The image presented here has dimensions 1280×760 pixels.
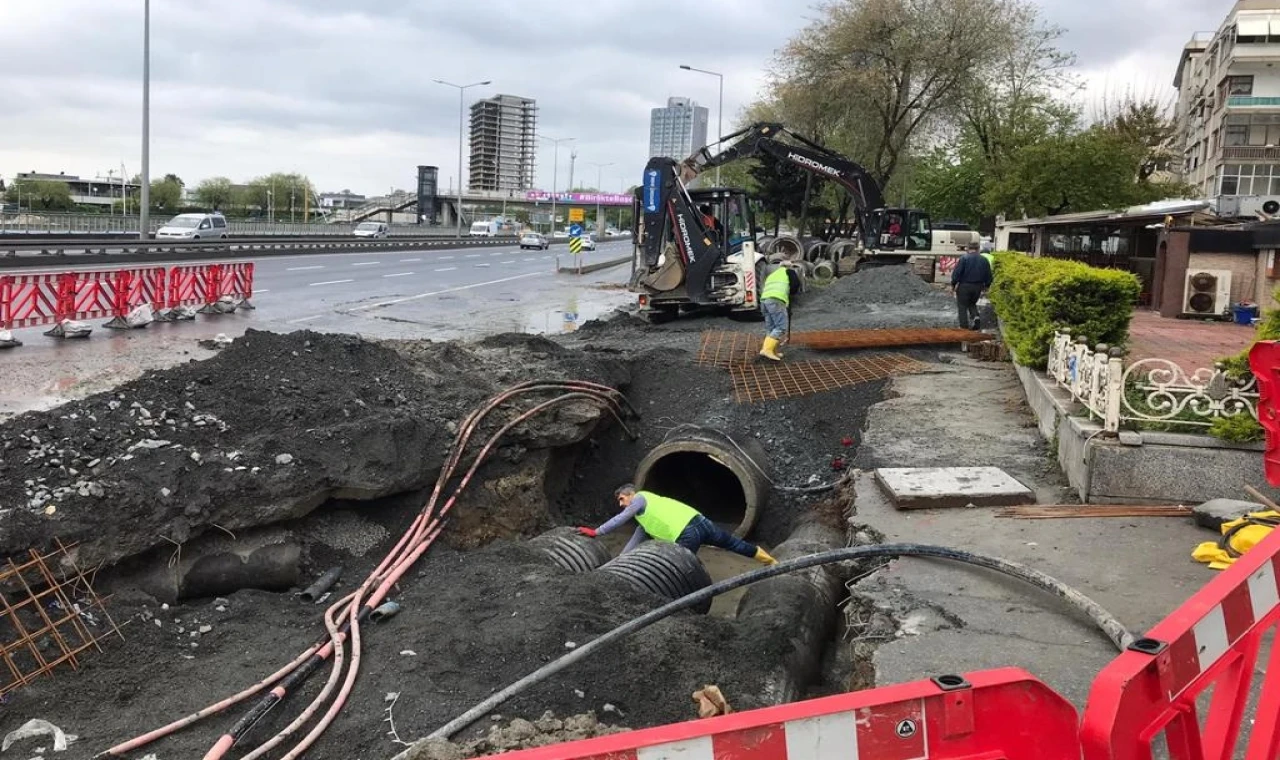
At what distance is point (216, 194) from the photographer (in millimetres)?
98312

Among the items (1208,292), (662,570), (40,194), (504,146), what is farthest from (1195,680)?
(504,146)

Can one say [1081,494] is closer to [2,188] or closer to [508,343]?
[508,343]

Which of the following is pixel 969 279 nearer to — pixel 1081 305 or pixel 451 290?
pixel 1081 305

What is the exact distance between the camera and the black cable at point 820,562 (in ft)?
13.3

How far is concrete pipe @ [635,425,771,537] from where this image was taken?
9.04 m

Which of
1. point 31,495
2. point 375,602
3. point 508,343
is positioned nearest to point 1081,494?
point 375,602

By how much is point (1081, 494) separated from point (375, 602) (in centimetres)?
479

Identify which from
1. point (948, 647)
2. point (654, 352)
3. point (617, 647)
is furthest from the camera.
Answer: point (654, 352)

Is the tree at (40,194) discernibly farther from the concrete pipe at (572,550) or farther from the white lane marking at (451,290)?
the concrete pipe at (572,550)

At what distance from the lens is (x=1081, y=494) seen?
651cm

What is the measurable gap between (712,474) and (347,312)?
9.07 meters

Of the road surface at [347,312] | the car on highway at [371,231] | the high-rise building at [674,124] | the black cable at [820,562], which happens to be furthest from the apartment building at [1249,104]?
the high-rise building at [674,124]

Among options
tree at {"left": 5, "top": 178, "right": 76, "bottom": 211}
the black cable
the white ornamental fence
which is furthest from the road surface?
tree at {"left": 5, "top": 178, "right": 76, "bottom": 211}

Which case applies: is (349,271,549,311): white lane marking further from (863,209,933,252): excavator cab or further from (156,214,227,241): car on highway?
(156,214,227,241): car on highway
